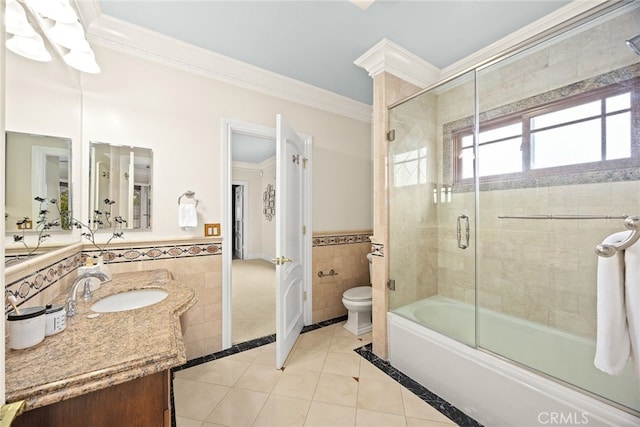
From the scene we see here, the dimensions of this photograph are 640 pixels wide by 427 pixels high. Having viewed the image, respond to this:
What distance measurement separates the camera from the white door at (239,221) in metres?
6.63

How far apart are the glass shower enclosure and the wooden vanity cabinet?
1677 mm

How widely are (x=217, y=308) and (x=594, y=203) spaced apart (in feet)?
9.45

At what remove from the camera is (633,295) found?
1.03 m

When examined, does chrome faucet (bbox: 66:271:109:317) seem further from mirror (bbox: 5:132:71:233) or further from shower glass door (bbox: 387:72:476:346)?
shower glass door (bbox: 387:72:476:346)

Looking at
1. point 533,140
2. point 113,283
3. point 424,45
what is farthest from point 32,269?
point 533,140

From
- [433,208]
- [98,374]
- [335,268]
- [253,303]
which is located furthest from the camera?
[253,303]

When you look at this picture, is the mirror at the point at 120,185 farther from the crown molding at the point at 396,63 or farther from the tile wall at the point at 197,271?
the crown molding at the point at 396,63

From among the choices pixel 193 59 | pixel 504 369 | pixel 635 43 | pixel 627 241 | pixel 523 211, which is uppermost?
pixel 193 59

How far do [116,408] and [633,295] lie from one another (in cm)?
192

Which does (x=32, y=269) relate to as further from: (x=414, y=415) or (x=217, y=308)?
(x=414, y=415)

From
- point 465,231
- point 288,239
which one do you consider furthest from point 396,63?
point 288,239

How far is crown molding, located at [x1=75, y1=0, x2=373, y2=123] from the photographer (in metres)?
1.74

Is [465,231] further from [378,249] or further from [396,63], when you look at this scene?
[396,63]

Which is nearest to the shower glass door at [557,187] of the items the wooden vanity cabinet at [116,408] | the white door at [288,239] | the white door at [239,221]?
the white door at [288,239]
